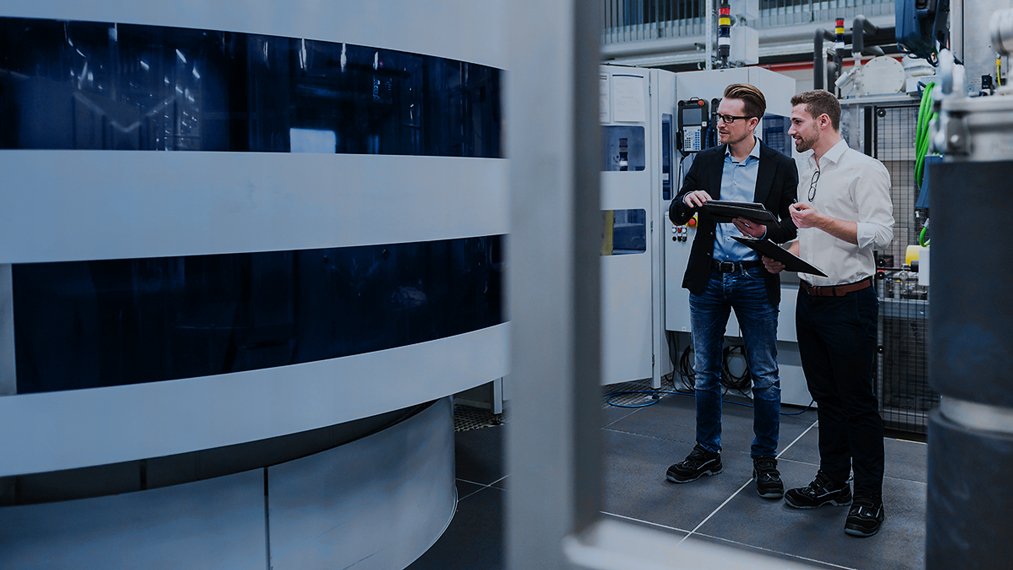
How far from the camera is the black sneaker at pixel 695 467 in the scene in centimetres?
388

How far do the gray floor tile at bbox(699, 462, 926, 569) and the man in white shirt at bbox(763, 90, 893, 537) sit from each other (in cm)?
9

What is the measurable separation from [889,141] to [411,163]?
3.75 m

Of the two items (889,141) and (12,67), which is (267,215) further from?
(889,141)

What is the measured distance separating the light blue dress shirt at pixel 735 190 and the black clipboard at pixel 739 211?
0.14 m

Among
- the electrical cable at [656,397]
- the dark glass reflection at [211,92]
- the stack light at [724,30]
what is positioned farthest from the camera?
the stack light at [724,30]

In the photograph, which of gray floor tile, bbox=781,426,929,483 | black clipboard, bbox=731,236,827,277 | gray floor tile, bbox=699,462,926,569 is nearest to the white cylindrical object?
black clipboard, bbox=731,236,827,277

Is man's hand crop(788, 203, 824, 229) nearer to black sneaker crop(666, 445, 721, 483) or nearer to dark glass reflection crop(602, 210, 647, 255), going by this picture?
black sneaker crop(666, 445, 721, 483)

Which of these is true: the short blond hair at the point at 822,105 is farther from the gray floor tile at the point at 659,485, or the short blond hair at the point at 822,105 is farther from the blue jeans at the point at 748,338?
the gray floor tile at the point at 659,485

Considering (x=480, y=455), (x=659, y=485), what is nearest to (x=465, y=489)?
(x=480, y=455)

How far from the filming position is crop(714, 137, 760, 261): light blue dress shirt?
3.62m

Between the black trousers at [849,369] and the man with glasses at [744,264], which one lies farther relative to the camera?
the man with glasses at [744,264]

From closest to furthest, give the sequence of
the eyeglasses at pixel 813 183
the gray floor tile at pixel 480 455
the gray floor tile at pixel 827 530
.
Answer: the gray floor tile at pixel 827 530 → the eyeglasses at pixel 813 183 → the gray floor tile at pixel 480 455

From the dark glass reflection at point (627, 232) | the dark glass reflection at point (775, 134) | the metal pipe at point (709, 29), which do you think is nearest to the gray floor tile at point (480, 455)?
the dark glass reflection at point (627, 232)

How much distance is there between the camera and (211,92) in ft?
7.99
